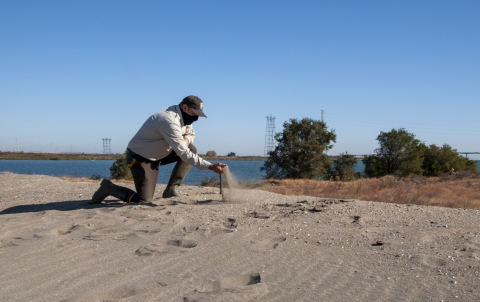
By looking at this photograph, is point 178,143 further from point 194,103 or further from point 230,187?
point 230,187

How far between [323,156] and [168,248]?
2765cm

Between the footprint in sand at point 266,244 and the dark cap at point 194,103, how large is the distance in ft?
8.76

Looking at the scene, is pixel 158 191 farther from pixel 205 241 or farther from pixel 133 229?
pixel 205 241

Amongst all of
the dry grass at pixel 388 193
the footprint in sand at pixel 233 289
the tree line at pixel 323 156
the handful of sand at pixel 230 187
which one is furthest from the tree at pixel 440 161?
the footprint in sand at pixel 233 289

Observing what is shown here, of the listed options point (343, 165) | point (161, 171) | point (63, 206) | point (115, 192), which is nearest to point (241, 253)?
point (115, 192)

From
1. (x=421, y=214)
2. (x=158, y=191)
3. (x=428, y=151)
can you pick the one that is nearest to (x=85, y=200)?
(x=158, y=191)

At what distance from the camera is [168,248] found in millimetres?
4598

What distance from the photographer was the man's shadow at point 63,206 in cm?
712

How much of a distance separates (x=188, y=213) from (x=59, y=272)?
234 cm

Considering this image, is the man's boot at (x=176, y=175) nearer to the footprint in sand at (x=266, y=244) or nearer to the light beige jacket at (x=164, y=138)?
the light beige jacket at (x=164, y=138)

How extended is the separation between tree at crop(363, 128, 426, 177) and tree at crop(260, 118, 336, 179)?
3657mm

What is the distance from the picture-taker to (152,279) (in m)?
3.77

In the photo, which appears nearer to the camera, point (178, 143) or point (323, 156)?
point (178, 143)

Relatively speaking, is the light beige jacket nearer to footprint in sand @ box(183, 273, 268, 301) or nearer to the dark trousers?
the dark trousers
